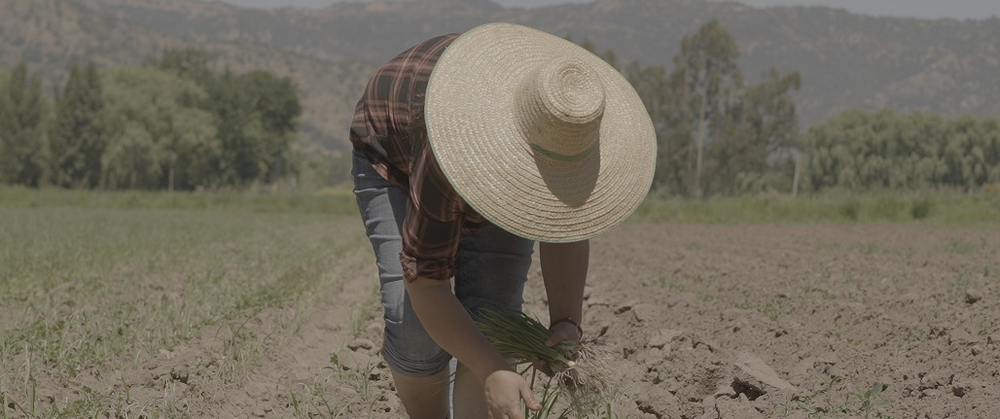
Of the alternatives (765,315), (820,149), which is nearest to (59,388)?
(765,315)

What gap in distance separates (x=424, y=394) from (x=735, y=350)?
275 centimetres

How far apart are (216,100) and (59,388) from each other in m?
90.1

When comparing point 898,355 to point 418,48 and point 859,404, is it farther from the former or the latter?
point 418,48

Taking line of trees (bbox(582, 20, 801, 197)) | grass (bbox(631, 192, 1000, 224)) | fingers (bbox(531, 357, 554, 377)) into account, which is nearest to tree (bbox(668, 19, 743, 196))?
line of trees (bbox(582, 20, 801, 197))

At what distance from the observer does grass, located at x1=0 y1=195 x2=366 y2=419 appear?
4667mm

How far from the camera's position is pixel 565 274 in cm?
350

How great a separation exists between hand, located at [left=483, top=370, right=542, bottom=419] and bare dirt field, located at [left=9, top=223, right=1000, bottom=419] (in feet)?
1.77

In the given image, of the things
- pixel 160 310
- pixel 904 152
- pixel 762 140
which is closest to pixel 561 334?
pixel 160 310

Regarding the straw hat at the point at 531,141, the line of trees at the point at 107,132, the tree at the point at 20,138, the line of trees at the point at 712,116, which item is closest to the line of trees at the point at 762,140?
the line of trees at the point at 712,116

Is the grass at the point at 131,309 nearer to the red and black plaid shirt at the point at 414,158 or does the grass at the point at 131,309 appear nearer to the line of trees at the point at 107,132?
the red and black plaid shirt at the point at 414,158

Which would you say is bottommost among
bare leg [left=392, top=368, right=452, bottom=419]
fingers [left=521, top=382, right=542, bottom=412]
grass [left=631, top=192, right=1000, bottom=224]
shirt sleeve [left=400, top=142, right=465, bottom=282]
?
grass [left=631, top=192, right=1000, bottom=224]

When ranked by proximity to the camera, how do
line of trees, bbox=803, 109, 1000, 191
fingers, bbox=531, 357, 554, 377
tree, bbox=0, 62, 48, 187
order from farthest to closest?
1. line of trees, bbox=803, 109, 1000, 191
2. tree, bbox=0, 62, 48, 187
3. fingers, bbox=531, 357, 554, 377

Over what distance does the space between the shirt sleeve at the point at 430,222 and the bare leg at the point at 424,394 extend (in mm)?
799

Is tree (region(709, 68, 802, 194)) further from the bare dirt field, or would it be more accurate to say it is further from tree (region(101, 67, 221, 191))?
the bare dirt field
